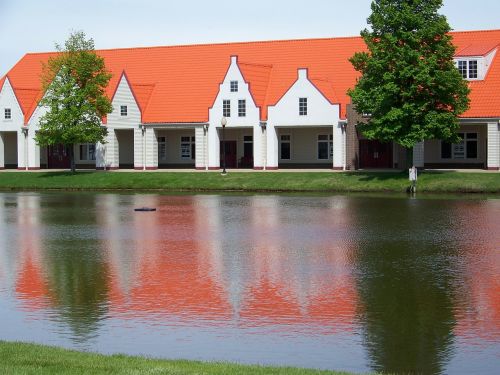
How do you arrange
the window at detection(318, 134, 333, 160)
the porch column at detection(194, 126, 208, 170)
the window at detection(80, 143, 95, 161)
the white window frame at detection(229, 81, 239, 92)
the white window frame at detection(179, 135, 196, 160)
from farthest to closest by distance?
the window at detection(80, 143, 95, 161), the white window frame at detection(179, 135, 196, 160), the window at detection(318, 134, 333, 160), the porch column at detection(194, 126, 208, 170), the white window frame at detection(229, 81, 239, 92)

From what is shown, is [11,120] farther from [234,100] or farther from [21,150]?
[234,100]

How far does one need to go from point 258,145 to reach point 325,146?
6.09 meters

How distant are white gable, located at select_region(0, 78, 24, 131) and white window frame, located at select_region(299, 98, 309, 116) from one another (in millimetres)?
24359

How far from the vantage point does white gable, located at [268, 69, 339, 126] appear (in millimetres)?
67562

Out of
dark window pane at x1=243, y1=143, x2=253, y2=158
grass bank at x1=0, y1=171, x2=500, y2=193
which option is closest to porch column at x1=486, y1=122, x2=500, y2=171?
grass bank at x1=0, y1=171, x2=500, y2=193

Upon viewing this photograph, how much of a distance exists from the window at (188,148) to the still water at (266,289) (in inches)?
1583

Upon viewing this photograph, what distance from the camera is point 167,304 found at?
1772cm

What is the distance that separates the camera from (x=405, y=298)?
18.2 metres

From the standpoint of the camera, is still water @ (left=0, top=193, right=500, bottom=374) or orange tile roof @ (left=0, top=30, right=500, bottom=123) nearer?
still water @ (left=0, top=193, right=500, bottom=374)

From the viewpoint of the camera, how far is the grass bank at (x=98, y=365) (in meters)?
11.5

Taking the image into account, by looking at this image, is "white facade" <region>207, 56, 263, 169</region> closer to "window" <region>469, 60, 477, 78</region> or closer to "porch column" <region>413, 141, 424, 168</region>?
"porch column" <region>413, 141, 424, 168</region>

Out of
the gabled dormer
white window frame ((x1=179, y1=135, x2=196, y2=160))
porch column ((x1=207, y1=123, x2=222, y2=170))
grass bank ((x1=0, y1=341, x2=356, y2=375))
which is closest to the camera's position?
grass bank ((x1=0, y1=341, x2=356, y2=375))

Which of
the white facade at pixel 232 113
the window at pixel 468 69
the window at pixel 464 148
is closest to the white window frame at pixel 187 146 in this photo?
the white facade at pixel 232 113

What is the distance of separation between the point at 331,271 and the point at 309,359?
8469 millimetres
